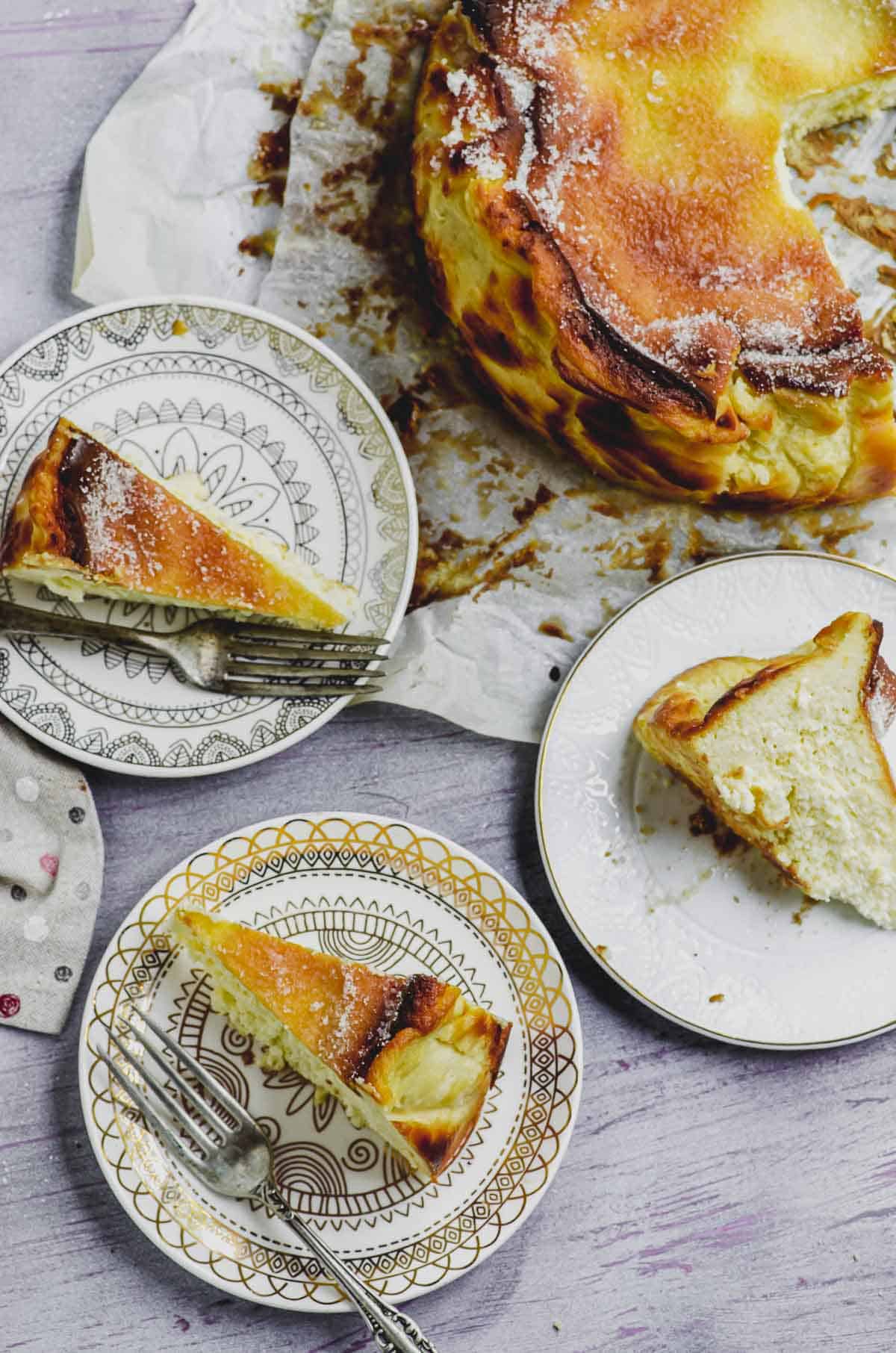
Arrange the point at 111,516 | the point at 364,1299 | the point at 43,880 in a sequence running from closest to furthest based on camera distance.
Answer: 1. the point at 364,1299
2. the point at 111,516
3. the point at 43,880

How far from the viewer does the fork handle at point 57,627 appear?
2.36 meters

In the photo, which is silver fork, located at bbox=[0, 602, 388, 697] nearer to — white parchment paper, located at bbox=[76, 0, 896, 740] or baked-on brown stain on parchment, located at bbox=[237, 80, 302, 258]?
white parchment paper, located at bbox=[76, 0, 896, 740]

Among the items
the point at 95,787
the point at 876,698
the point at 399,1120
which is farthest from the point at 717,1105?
the point at 95,787

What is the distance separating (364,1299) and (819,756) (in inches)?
53.1

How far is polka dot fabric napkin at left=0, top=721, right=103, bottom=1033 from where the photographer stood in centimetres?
241

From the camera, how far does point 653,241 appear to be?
2285mm

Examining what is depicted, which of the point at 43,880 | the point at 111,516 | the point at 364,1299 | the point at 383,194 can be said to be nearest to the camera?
the point at 364,1299

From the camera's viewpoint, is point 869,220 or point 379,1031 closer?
point 379,1031

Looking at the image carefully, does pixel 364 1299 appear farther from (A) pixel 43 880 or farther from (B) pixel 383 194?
(B) pixel 383 194

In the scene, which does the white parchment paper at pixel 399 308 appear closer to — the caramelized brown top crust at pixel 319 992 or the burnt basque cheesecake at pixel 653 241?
the burnt basque cheesecake at pixel 653 241

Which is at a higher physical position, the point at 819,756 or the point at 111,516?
the point at 111,516

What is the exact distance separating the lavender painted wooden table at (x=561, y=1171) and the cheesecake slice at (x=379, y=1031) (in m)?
0.29

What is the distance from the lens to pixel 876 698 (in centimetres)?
240

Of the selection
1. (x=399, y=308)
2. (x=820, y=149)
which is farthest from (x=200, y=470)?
(x=820, y=149)
